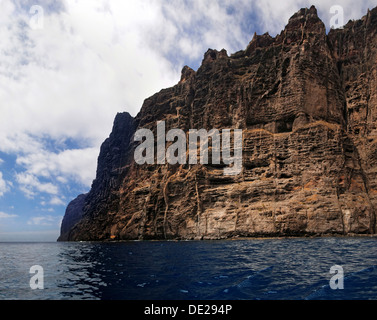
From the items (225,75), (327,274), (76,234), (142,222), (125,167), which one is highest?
(225,75)

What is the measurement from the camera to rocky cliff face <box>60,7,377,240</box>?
63.3 metres

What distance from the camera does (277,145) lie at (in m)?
74.2

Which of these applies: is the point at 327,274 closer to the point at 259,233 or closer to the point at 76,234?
the point at 259,233

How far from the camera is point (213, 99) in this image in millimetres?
91125

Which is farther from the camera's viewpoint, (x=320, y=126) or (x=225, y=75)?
(x=225, y=75)

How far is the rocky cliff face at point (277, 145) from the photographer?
2491 inches

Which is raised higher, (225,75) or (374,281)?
(225,75)

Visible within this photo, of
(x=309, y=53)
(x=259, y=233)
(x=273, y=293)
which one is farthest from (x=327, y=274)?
(x=309, y=53)

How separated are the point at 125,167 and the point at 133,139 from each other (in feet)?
42.2

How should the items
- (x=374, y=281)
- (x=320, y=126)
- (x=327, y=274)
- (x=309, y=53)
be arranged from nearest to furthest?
(x=374, y=281)
(x=327, y=274)
(x=320, y=126)
(x=309, y=53)

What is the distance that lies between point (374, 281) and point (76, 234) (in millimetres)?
129694

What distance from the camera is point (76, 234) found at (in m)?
125

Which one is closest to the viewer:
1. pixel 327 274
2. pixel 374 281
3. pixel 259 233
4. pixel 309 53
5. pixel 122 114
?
pixel 374 281

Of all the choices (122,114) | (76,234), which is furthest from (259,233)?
(122,114)
